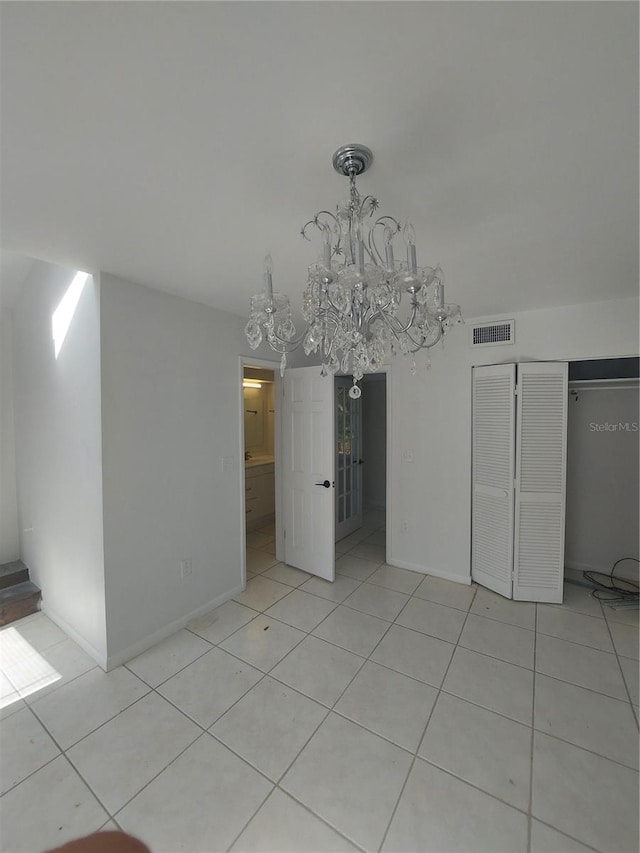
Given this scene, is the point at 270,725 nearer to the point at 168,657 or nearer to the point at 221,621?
the point at 168,657

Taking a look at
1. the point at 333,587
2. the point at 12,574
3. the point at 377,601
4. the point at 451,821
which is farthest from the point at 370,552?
the point at 12,574

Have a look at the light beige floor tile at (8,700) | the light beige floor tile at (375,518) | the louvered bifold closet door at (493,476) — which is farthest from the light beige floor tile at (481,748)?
the light beige floor tile at (375,518)

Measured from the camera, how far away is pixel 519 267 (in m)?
2.02

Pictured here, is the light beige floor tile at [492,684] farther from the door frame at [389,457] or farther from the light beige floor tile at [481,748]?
the door frame at [389,457]

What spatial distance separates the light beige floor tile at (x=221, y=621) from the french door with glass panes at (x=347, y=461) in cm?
174

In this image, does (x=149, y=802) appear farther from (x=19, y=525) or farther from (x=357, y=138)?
(x=19, y=525)

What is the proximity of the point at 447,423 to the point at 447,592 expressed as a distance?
5.10ft

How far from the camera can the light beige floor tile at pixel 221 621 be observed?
2443 mm

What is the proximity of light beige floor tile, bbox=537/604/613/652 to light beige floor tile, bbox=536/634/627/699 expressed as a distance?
7cm

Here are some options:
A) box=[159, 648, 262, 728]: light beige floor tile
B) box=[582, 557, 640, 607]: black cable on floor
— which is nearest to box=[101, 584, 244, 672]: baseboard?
box=[159, 648, 262, 728]: light beige floor tile

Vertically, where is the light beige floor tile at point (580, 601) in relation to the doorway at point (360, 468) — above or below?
below

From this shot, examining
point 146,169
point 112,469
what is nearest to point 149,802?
point 112,469

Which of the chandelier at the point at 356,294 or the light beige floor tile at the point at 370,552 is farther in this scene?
the light beige floor tile at the point at 370,552

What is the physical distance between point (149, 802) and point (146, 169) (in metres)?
2.53
